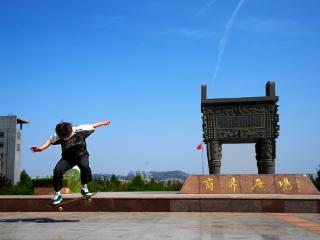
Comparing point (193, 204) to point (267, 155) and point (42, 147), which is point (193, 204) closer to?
point (42, 147)

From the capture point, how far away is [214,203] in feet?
32.8

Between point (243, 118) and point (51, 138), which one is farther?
point (243, 118)

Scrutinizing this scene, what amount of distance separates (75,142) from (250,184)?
9302mm

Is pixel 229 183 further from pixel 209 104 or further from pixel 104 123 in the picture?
pixel 104 123

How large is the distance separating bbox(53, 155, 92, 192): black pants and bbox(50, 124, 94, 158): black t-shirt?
91 mm

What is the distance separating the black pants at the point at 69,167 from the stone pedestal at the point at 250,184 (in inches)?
298

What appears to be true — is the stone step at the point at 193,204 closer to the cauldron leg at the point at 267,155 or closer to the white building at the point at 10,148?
the cauldron leg at the point at 267,155

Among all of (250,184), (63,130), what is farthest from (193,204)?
(250,184)

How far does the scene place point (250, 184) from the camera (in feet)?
49.9

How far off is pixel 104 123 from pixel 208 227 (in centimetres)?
326

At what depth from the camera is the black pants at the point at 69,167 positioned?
7738 mm

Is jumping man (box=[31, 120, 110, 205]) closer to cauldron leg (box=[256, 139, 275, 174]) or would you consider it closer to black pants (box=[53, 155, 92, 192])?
black pants (box=[53, 155, 92, 192])

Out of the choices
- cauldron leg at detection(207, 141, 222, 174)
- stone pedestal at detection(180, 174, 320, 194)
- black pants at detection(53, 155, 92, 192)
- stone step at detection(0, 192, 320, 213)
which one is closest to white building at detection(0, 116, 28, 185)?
cauldron leg at detection(207, 141, 222, 174)

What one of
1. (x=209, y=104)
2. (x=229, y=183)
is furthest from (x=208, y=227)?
(x=209, y=104)
